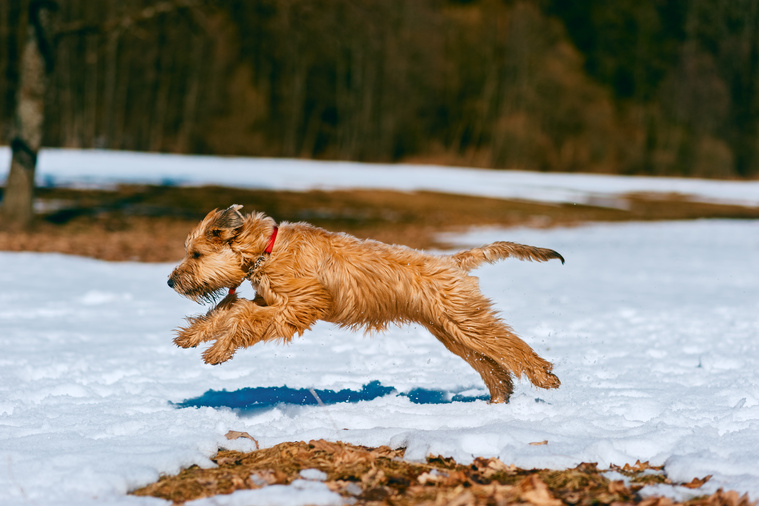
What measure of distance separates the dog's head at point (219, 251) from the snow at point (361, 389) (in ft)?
2.90

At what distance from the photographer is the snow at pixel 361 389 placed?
4.18 m

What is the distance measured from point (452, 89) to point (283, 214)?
30.5 metres

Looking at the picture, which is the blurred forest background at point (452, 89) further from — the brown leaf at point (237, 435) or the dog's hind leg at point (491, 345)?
the brown leaf at point (237, 435)

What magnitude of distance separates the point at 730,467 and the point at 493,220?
17.0 meters

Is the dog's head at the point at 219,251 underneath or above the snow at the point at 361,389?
above

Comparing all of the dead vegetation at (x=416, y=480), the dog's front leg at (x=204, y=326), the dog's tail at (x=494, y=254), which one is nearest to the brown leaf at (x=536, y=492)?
the dead vegetation at (x=416, y=480)

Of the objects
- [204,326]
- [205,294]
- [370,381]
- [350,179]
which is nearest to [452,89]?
[350,179]

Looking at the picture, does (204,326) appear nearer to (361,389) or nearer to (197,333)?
(197,333)

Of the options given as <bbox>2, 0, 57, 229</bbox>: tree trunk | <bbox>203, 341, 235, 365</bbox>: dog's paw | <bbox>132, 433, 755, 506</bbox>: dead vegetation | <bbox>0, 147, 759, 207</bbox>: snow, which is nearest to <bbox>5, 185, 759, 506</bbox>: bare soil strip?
<bbox>132, 433, 755, 506</bbox>: dead vegetation

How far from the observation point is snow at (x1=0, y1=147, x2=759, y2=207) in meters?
25.5

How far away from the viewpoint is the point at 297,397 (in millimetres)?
5934

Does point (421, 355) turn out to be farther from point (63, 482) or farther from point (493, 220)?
point (493, 220)

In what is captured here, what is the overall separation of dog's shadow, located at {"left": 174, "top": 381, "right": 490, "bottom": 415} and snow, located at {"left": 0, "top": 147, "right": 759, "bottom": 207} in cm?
1818

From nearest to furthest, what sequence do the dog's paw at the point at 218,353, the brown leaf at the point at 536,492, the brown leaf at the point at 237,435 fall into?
the brown leaf at the point at 536,492
the brown leaf at the point at 237,435
the dog's paw at the point at 218,353
